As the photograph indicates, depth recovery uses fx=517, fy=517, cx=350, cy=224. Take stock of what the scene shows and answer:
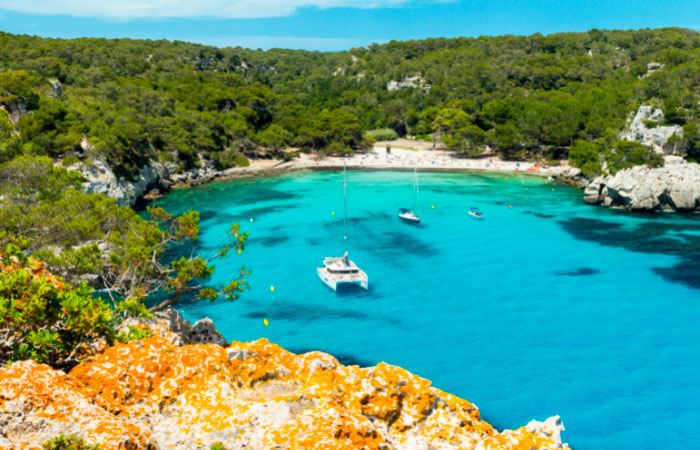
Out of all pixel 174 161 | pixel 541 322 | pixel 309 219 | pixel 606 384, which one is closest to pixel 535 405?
pixel 606 384

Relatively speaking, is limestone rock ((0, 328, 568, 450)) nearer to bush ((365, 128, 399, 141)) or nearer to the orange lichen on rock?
the orange lichen on rock

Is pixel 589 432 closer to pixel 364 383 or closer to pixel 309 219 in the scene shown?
pixel 364 383

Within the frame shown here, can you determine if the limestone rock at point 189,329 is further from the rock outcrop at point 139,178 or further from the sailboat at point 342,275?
the rock outcrop at point 139,178

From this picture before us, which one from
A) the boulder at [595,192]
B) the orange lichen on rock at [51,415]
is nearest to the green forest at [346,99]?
the boulder at [595,192]

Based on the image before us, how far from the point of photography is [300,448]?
30.6 ft

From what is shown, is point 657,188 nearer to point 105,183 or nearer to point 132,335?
point 105,183

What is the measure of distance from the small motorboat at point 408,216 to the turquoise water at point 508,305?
4.10ft

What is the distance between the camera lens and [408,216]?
201ft

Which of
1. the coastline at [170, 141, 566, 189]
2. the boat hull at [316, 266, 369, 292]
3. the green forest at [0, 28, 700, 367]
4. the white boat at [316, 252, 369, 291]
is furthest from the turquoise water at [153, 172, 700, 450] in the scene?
the coastline at [170, 141, 566, 189]

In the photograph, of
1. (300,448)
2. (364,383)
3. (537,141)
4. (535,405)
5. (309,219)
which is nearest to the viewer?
(300,448)

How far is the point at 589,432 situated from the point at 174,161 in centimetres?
7453

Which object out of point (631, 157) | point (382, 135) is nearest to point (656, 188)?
point (631, 157)

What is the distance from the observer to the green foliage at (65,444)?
26.8ft

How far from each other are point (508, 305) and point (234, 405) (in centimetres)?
A: 3170
